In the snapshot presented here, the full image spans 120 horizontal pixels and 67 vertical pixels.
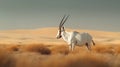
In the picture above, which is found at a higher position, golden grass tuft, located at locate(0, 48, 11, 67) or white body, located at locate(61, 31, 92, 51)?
white body, located at locate(61, 31, 92, 51)

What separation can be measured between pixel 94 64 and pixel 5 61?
302cm

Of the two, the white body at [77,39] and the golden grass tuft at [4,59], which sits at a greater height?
the white body at [77,39]

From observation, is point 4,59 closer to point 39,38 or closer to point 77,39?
point 77,39

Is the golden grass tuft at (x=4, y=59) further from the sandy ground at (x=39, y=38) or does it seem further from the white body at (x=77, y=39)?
the sandy ground at (x=39, y=38)

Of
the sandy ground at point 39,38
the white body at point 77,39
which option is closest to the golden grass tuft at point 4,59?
the white body at point 77,39

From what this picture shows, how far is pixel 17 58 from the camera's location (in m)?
14.0

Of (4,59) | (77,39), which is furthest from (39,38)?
(4,59)

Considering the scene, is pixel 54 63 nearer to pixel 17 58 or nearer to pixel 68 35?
pixel 17 58

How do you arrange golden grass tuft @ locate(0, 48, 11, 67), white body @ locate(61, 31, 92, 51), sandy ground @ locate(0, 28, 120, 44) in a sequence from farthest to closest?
sandy ground @ locate(0, 28, 120, 44)
white body @ locate(61, 31, 92, 51)
golden grass tuft @ locate(0, 48, 11, 67)

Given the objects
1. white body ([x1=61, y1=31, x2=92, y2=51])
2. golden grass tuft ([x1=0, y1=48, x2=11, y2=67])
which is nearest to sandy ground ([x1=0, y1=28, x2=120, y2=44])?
white body ([x1=61, y1=31, x2=92, y2=51])

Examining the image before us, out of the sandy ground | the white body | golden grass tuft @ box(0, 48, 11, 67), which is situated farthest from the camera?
the sandy ground

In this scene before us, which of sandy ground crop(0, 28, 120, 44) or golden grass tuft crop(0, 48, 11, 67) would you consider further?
sandy ground crop(0, 28, 120, 44)

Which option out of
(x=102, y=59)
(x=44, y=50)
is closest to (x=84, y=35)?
(x=44, y=50)

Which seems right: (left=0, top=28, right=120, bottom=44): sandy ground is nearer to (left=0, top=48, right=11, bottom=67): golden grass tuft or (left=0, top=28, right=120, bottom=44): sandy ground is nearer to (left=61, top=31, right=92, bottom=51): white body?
(left=61, top=31, right=92, bottom=51): white body
